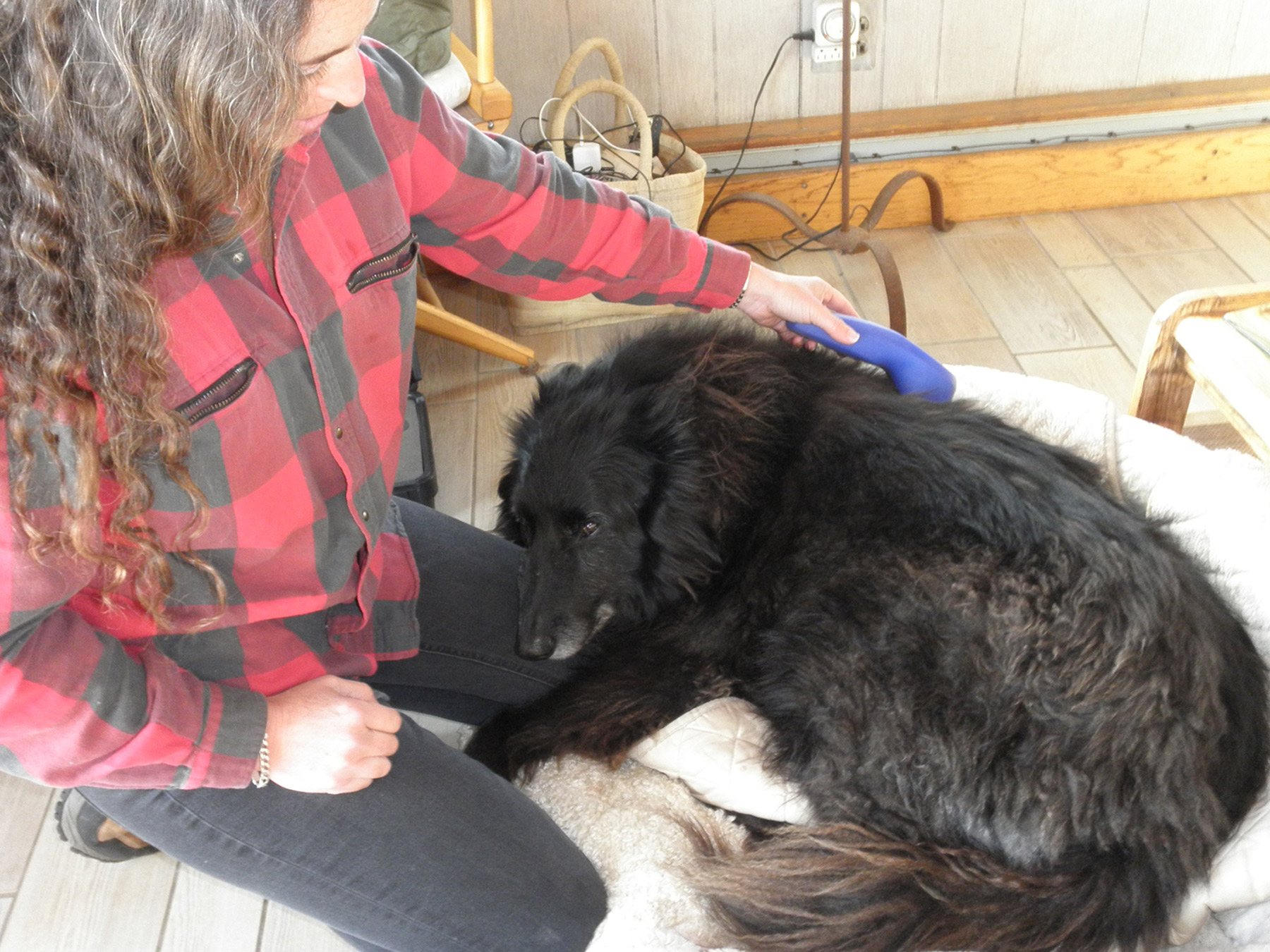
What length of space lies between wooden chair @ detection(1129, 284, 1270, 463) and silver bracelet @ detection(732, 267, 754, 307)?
2.15 ft

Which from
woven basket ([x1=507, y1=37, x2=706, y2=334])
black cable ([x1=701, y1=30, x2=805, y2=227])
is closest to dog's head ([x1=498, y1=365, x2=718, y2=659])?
woven basket ([x1=507, y1=37, x2=706, y2=334])

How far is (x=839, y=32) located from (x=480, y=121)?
1209mm

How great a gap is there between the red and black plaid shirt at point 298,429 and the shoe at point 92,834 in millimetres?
613

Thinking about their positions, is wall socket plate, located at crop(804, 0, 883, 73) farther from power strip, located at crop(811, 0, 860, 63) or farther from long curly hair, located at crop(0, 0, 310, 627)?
long curly hair, located at crop(0, 0, 310, 627)

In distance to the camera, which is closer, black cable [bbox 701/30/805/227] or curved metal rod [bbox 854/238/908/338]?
curved metal rod [bbox 854/238/908/338]

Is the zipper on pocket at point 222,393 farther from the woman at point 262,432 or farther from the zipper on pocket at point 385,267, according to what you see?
the zipper on pocket at point 385,267

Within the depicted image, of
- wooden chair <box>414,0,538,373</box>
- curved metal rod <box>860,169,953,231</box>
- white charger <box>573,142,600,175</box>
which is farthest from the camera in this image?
curved metal rod <box>860,169,953,231</box>

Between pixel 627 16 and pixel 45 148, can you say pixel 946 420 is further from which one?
pixel 627 16

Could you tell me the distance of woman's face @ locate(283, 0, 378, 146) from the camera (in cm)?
84

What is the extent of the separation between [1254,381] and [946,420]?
1.44 ft

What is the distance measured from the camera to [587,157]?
2.71 meters

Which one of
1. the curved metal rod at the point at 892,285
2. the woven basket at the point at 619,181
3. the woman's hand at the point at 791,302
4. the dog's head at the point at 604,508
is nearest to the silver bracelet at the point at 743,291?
the woman's hand at the point at 791,302

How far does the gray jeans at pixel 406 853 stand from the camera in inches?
42.3

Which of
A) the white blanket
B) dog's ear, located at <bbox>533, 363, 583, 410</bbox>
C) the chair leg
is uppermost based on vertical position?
dog's ear, located at <bbox>533, 363, 583, 410</bbox>
